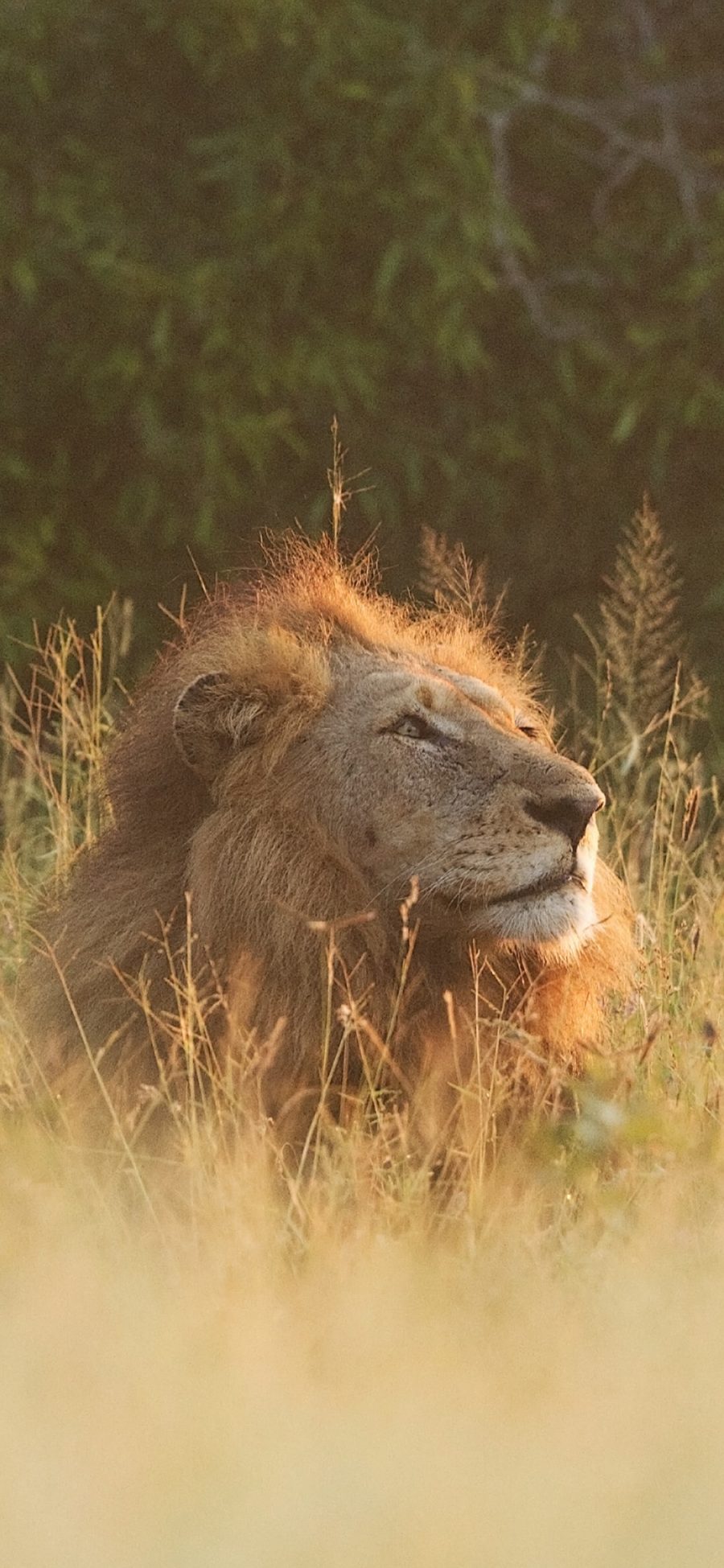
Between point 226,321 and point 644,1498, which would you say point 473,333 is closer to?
point 226,321

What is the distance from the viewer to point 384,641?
4590 mm

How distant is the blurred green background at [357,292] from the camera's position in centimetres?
875

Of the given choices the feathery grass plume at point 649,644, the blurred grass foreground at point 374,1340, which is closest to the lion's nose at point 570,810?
the blurred grass foreground at point 374,1340

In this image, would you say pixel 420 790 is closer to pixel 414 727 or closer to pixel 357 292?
pixel 414 727

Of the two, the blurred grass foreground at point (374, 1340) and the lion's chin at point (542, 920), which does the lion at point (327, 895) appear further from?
the blurred grass foreground at point (374, 1340)

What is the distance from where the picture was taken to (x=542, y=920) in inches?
157

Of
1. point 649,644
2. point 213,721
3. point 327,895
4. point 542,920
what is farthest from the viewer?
point 649,644

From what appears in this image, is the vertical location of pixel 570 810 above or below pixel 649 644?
above


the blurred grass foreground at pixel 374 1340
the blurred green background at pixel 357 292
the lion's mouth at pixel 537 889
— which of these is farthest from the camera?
the blurred green background at pixel 357 292

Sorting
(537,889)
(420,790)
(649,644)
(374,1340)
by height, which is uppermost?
(420,790)

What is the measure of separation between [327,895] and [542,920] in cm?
38

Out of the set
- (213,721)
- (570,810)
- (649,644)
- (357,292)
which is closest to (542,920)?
(570,810)

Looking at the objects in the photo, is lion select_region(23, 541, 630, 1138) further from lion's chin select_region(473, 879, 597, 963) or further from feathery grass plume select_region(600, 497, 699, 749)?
feathery grass plume select_region(600, 497, 699, 749)

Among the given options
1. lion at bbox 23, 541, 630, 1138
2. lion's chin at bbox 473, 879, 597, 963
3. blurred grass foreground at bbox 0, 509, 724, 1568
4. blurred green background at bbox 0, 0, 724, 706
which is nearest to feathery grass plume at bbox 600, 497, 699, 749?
blurred green background at bbox 0, 0, 724, 706
